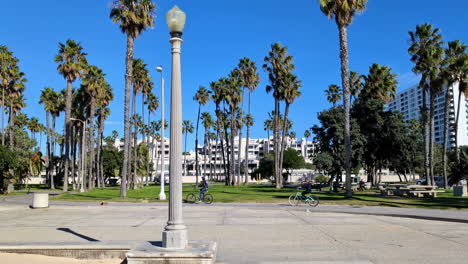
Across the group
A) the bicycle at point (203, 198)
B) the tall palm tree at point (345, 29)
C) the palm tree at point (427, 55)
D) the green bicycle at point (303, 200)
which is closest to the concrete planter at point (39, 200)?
the bicycle at point (203, 198)

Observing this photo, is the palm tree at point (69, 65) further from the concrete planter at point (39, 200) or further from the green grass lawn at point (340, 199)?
the concrete planter at point (39, 200)

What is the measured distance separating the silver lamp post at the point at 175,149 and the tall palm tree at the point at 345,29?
2275 centimetres

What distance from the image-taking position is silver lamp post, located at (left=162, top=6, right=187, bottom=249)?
8.08 m

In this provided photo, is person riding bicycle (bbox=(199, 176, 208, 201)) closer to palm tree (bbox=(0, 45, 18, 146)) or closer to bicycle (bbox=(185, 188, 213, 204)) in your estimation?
bicycle (bbox=(185, 188, 213, 204))

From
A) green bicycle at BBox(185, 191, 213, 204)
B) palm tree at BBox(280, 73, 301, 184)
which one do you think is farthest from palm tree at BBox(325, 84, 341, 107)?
green bicycle at BBox(185, 191, 213, 204)

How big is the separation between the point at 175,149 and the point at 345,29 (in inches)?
1009

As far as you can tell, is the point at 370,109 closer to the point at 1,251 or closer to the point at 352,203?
the point at 352,203

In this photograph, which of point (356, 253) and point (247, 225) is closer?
point (356, 253)

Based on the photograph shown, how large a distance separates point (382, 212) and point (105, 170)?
8116 centimetres

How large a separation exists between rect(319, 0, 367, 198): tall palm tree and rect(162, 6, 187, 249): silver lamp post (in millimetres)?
22752

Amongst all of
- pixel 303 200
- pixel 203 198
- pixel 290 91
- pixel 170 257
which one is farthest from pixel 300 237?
pixel 290 91

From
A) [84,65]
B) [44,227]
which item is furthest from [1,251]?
[84,65]

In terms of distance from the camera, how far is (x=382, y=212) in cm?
1942

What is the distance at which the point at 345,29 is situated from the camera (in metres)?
30.5
